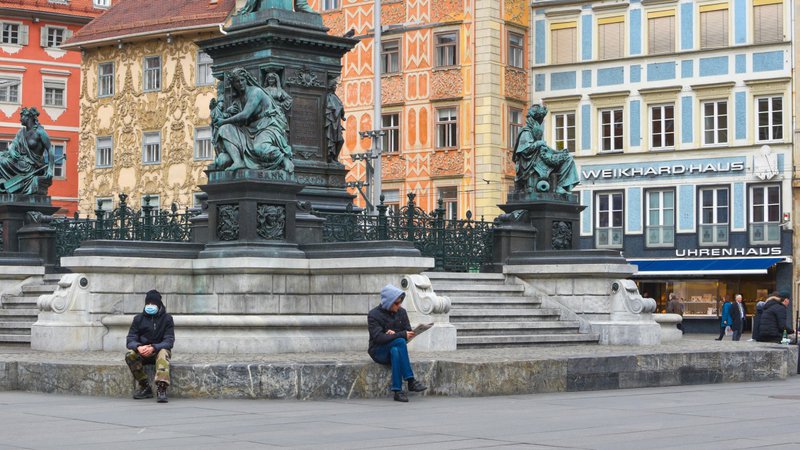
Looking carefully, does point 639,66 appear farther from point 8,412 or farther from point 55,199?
point 8,412

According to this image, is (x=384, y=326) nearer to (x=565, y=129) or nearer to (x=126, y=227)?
(x=126, y=227)

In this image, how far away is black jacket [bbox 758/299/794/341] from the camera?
25.6 meters

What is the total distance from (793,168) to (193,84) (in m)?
24.4

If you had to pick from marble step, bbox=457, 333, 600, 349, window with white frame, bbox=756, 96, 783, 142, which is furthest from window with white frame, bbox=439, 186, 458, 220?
marble step, bbox=457, 333, 600, 349

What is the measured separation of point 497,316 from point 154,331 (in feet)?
23.8

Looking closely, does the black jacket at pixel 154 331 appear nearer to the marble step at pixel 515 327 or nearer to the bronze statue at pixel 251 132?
the bronze statue at pixel 251 132

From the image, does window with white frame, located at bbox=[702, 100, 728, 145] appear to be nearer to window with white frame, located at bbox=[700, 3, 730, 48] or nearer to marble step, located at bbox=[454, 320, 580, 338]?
window with white frame, located at bbox=[700, 3, 730, 48]

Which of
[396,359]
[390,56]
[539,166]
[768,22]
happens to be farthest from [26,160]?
[390,56]

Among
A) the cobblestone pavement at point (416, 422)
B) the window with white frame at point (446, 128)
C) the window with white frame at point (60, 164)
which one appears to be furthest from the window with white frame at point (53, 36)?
the cobblestone pavement at point (416, 422)

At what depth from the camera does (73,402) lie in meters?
17.1

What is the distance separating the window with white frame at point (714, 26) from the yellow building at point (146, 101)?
18588 mm

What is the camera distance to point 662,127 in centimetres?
5719

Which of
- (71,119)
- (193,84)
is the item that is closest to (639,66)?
(193,84)

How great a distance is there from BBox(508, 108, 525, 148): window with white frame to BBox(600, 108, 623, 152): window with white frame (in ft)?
9.55
